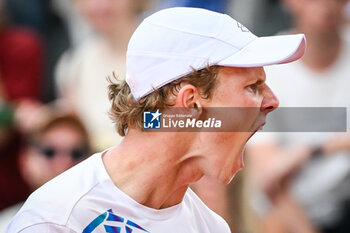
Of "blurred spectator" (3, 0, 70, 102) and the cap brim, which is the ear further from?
"blurred spectator" (3, 0, 70, 102)

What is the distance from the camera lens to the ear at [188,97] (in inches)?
91.5

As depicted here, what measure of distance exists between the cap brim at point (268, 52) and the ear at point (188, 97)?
0.12 metres

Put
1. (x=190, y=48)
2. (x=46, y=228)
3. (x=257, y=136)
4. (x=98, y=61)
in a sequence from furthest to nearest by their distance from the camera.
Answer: (x=98, y=61), (x=257, y=136), (x=190, y=48), (x=46, y=228)

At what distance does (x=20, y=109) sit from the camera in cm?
537

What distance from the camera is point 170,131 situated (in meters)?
2.35

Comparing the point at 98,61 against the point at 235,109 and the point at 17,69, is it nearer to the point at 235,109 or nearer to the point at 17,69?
the point at 17,69

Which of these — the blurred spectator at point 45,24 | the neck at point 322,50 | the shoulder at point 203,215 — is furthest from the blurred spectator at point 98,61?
the shoulder at point 203,215

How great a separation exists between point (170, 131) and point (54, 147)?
2428 millimetres

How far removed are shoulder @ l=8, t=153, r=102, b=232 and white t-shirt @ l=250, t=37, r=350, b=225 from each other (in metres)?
2.52

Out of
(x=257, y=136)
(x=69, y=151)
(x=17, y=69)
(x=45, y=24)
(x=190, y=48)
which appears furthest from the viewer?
(x=45, y=24)

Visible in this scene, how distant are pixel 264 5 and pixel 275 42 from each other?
309 centimetres

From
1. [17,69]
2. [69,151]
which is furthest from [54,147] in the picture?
[17,69]

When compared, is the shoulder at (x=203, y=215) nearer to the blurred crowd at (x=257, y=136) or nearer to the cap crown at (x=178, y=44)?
the cap crown at (x=178, y=44)

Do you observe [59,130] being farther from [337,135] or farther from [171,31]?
[171,31]
